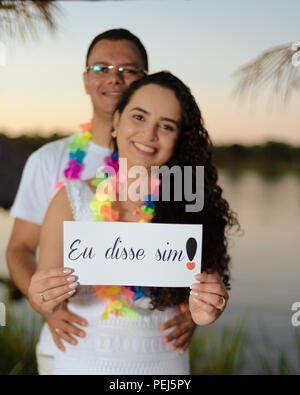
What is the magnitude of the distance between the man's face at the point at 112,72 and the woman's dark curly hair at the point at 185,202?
0.13m

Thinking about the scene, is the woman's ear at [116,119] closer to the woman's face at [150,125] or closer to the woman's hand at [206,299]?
the woman's face at [150,125]

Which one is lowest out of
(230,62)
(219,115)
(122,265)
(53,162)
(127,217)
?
Answer: (122,265)

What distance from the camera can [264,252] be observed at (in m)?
1.62

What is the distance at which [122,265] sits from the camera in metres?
1.13

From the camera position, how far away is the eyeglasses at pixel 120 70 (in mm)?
1356

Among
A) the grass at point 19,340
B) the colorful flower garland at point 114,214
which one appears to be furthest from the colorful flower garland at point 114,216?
the grass at point 19,340

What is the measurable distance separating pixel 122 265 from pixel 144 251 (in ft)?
0.19

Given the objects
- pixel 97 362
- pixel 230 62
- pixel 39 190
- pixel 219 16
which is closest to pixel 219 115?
pixel 230 62

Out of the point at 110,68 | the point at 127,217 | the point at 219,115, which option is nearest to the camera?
the point at 127,217

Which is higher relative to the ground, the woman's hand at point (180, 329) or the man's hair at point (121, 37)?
the man's hair at point (121, 37)

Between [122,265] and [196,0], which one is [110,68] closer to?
[196,0]

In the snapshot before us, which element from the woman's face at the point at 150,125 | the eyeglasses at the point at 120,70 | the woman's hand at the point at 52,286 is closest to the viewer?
the woman's hand at the point at 52,286

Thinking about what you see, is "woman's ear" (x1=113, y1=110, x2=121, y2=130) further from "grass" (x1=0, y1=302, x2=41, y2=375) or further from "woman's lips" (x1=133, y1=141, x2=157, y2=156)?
"grass" (x1=0, y1=302, x2=41, y2=375)

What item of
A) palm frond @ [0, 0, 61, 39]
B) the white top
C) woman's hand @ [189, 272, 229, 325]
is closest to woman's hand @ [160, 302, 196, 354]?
the white top
